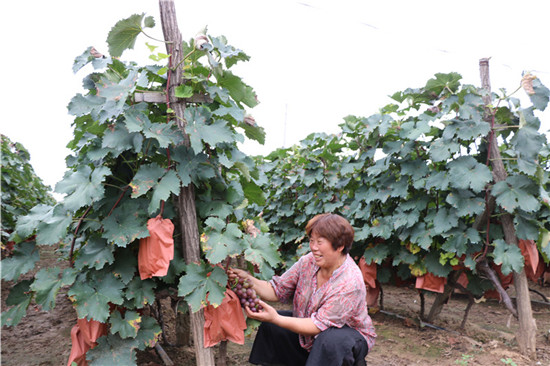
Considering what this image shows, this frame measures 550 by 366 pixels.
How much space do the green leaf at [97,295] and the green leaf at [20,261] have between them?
266 millimetres

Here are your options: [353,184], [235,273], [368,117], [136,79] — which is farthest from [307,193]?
[136,79]

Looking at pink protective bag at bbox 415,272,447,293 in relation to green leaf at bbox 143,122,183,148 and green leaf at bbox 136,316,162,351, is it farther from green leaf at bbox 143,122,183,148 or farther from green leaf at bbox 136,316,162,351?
green leaf at bbox 143,122,183,148

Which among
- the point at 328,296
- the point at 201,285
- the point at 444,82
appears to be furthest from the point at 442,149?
the point at 201,285

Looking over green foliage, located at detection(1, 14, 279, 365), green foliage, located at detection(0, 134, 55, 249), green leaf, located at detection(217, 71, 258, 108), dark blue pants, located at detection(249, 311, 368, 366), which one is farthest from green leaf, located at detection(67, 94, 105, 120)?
green foliage, located at detection(0, 134, 55, 249)

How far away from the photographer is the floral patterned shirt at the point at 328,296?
7.63 ft

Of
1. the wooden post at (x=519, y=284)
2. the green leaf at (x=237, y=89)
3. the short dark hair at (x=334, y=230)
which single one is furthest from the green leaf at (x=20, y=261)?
the wooden post at (x=519, y=284)

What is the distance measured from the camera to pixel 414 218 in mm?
3570

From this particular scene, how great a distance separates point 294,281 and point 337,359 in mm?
608

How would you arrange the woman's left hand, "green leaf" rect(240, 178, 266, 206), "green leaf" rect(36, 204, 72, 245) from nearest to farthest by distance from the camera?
"green leaf" rect(36, 204, 72, 245) → the woman's left hand → "green leaf" rect(240, 178, 266, 206)

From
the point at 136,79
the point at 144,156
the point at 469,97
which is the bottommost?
the point at 144,156

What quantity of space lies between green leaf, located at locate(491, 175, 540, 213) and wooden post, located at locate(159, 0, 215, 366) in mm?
2332

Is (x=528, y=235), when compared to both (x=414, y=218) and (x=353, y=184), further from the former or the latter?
(x=353, y=184)

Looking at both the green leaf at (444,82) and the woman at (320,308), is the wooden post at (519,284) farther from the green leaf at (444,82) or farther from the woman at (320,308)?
the woman at (320,308)

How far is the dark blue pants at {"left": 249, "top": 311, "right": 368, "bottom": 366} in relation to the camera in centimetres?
225
